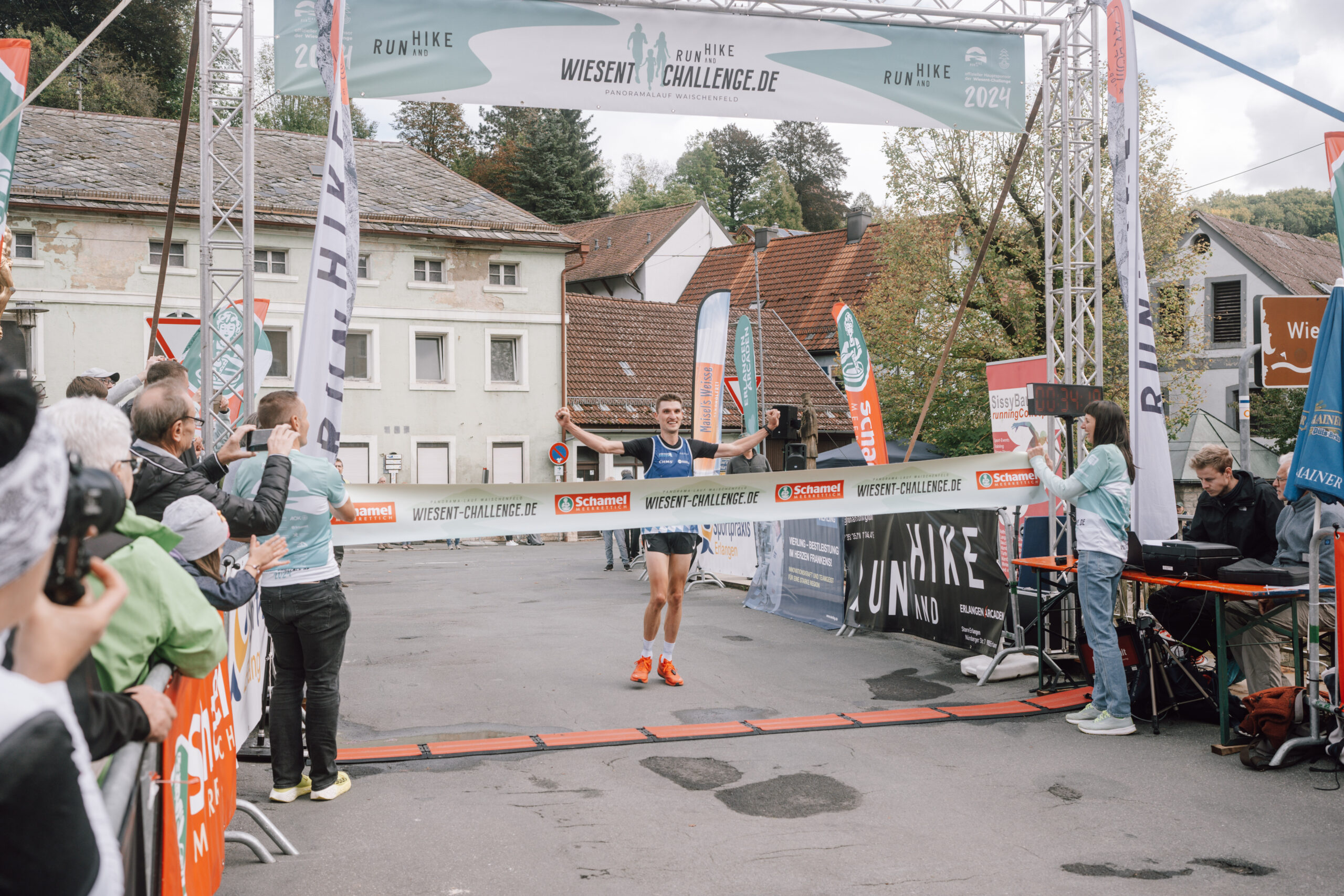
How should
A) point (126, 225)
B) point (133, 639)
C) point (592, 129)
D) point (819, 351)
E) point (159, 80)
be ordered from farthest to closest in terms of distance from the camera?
1. point (592, 129)
2. point (159, 80)
3. point (819, 351)
4. point (126, 225)
5. point (133, 639)

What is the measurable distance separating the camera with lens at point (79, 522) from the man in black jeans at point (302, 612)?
3.67 metres

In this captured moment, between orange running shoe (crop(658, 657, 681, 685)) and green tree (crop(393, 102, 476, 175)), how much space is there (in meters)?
54.3

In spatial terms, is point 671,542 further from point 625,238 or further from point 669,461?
point 625,238

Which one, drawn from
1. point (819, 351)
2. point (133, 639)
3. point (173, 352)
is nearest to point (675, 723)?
point (133, 639)

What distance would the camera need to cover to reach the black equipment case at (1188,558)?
22.0 feet

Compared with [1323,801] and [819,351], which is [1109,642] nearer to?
[1323,801]

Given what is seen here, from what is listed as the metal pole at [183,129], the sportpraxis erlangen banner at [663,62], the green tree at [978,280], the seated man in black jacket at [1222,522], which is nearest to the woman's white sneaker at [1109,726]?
the seated man in black jacket at [1222,522]

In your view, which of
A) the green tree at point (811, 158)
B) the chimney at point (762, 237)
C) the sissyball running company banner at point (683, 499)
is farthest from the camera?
the green tree at point (811, 158)

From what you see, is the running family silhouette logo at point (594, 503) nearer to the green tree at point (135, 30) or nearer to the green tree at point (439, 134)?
the green tree at point (135, 30)

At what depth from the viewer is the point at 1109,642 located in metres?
6.82

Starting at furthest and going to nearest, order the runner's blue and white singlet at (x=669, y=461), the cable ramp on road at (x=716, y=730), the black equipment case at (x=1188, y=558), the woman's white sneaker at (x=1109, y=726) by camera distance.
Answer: the runner's blue and white singlet at (x=669, y=461)
the woman's white sneaker at (x=1109, y=726)
the black equipment case at (x=1188, y=558)
the cable ramp on road at (x=716, y=730)

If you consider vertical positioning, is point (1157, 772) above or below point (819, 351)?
below

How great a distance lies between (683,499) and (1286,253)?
41.0m

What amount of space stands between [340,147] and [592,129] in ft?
181
